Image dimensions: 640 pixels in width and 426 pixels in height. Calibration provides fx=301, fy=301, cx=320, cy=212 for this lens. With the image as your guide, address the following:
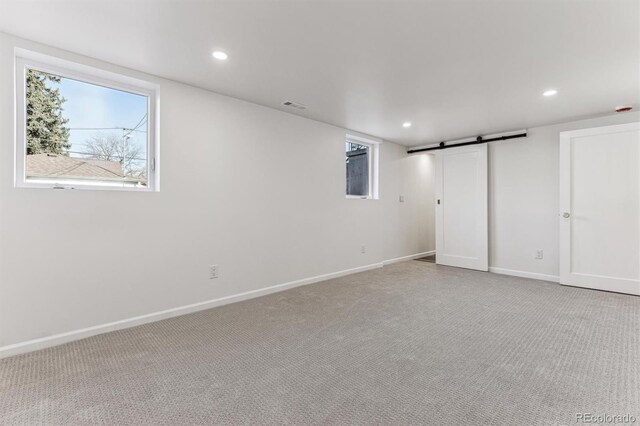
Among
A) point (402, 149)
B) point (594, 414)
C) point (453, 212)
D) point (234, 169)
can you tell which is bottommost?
point (594, 414)

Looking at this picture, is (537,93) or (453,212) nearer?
(537,93)

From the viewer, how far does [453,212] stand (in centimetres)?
545

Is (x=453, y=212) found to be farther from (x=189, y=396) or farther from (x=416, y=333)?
(x=189, y=396)

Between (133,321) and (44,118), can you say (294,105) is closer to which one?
(44,118)

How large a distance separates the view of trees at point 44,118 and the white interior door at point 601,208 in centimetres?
572

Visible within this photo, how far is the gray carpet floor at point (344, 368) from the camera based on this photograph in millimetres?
1594

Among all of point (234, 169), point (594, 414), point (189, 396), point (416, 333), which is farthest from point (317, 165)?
point (594, 414)

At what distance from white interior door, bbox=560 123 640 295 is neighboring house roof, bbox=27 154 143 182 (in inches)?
212

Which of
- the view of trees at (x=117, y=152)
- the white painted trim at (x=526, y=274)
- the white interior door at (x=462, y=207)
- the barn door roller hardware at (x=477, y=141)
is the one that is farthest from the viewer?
the white interior door at (x=462, y=207)

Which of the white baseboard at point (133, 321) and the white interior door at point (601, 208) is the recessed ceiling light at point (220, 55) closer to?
the white baseboard at point (133, 321)

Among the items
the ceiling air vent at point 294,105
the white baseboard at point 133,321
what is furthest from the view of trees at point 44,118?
the ceiling air vent at point 294,105

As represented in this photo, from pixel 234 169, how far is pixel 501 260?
443 centimetres

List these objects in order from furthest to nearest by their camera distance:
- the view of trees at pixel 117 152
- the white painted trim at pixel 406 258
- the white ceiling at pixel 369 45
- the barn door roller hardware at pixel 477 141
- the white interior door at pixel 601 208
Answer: the white painted trim at pixel 406 258 → the barn door roller hardware at pixel 477 141 → the white interior door at pixel 601 208 → the view of trees at pixel 117 152 → the white ceiling at pixel 369 45

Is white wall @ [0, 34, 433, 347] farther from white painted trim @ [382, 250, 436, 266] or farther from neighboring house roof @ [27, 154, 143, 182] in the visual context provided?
white painted trim @ [382, 250, 436, 266]
